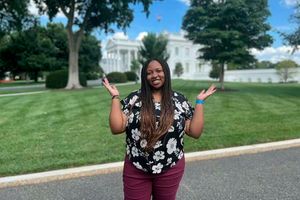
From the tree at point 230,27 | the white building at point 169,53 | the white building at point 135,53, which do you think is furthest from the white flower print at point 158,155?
the white building at point 135,53

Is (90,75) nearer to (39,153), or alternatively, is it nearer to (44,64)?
(44,64)

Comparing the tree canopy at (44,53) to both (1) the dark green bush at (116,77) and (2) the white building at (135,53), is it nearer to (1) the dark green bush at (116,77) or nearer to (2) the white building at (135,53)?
(1) the dark green bush at (116,77)

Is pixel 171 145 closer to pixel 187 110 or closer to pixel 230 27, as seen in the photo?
pixel 187 110

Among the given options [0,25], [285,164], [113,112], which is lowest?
[285,164]

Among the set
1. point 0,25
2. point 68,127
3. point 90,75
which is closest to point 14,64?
point 90,75

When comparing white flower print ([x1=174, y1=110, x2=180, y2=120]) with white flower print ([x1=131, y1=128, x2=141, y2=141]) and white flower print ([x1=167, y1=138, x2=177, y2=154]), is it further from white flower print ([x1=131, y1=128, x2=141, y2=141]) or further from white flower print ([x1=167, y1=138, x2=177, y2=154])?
white flower print ([x1=131, y1=128, x2=141, y2=141])

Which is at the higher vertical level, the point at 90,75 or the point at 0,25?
the point at 0,25

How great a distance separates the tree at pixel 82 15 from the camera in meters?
26.6

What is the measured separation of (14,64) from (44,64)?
549cm

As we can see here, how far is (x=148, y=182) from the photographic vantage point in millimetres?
2721

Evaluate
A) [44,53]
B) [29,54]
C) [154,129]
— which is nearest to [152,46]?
[44,53]

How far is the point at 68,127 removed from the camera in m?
8.73

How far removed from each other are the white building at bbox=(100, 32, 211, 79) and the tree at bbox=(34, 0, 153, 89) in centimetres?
5089

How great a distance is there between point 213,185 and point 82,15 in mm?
25347
